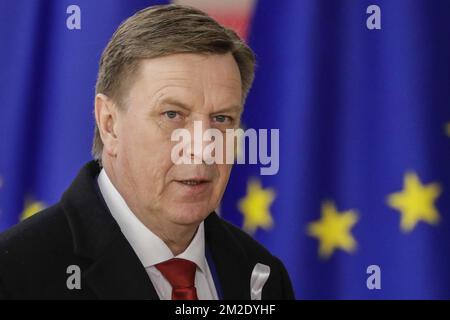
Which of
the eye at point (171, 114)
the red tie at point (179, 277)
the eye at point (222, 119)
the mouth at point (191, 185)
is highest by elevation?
the eye at point (171, 114)

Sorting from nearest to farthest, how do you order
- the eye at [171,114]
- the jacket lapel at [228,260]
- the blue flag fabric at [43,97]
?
the eye at [171,114] < the jacket lapel at [228,260] < the blue flag fabric at [43,97]

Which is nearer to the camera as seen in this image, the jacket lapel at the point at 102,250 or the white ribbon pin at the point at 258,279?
the jacket lapel at the point at 102,250

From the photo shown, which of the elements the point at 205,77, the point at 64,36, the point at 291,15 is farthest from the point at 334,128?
the point at 64,36

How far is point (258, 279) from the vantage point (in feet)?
5.44

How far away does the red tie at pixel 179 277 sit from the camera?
59.0 inches

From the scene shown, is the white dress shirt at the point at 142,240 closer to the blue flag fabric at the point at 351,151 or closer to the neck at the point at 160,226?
the neck at the point at 160,226

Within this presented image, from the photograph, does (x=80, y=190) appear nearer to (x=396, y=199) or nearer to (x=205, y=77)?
(x=205, y=77)

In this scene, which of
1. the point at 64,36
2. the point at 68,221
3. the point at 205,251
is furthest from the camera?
the point at 64,36

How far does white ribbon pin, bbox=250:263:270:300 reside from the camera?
1625 millimetres

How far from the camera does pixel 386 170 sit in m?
1.80

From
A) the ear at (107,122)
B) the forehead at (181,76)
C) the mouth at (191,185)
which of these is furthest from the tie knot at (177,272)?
the forehead at (181,76)

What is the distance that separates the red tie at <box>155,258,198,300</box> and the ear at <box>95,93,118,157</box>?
277 millimetres

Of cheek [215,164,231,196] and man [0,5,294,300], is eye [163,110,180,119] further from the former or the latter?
cheek [215,164,231,196]

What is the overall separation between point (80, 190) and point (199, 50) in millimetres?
405
